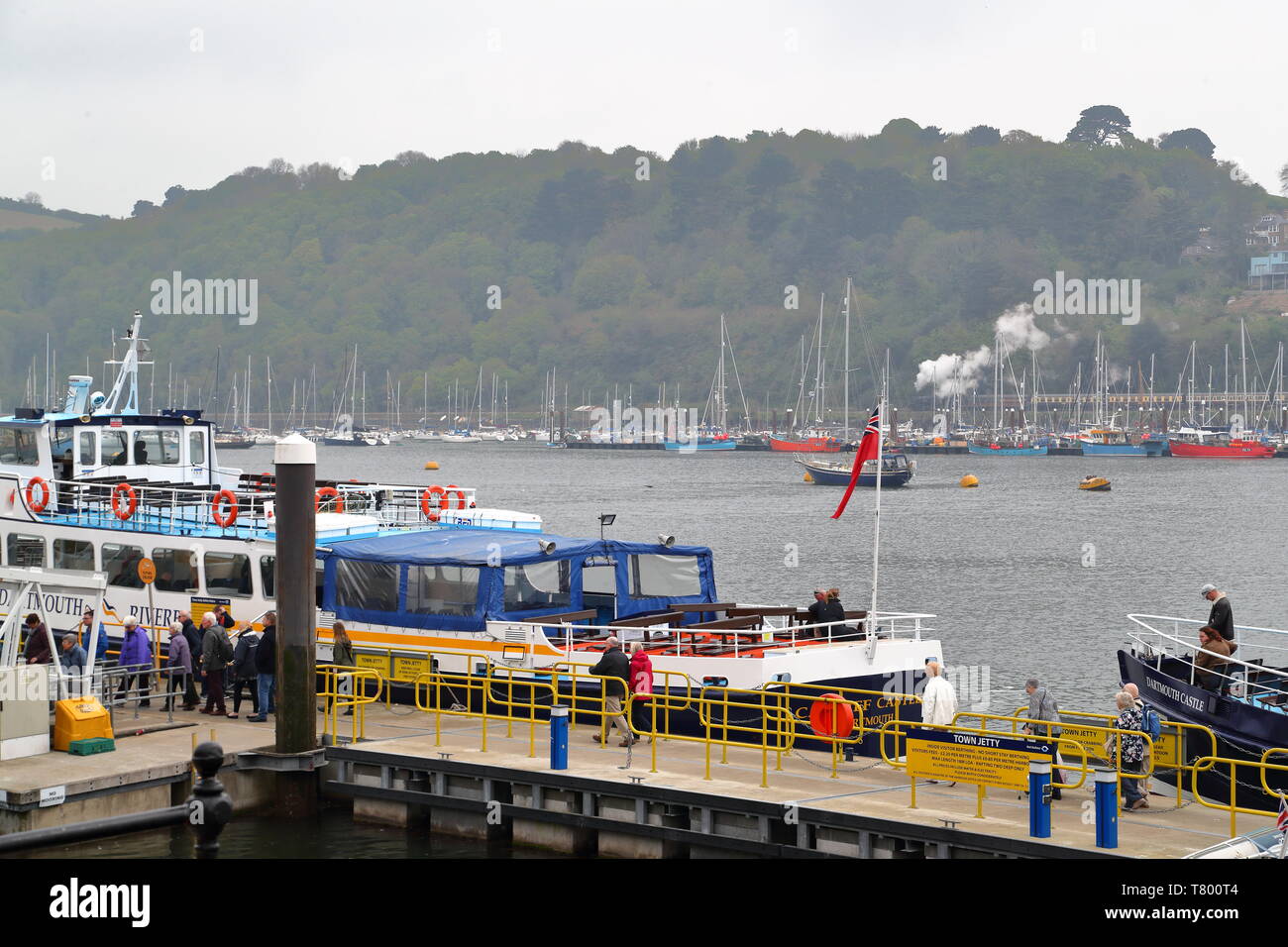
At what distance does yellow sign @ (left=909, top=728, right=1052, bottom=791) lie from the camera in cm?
1744

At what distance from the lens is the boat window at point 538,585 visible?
2620cm

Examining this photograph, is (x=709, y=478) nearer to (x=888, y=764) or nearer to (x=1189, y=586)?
(x=1189, y=586)

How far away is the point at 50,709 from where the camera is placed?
22.0 m

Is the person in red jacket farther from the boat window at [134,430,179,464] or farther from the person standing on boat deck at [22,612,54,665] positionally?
the boat window at [134,430,179,464]

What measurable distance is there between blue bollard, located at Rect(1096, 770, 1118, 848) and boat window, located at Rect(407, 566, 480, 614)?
40.9 feet

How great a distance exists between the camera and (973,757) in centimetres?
1798

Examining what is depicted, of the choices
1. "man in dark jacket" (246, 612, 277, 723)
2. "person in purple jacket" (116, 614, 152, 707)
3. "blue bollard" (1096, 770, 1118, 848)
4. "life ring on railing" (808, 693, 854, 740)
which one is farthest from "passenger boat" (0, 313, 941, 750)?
"blue bollard" (1096, 770, 1118, 848)

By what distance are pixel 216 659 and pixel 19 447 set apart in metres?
12.5

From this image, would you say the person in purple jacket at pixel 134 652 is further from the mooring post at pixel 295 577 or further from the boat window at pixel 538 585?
the boat window at pixel 538 585

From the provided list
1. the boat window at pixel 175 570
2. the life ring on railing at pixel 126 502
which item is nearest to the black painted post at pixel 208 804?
the boat window at pixel 175 570
